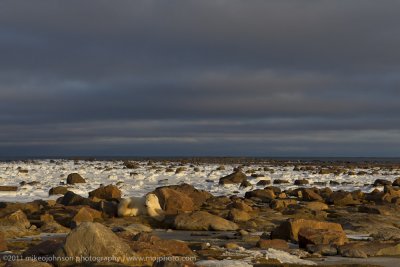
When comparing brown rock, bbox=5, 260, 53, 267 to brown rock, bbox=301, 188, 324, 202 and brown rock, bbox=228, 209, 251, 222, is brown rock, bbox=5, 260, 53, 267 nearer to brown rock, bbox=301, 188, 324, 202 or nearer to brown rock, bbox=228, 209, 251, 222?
brown rock, bbox=228, 209, 251, 222

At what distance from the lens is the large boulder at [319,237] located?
1104 cm

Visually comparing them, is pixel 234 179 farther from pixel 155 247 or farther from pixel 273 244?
pixel 155 247

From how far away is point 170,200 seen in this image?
17.3 meters

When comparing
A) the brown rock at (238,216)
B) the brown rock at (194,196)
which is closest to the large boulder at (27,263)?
the brown rock at (238,216)

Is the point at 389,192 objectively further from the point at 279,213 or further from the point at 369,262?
the point at 369,262

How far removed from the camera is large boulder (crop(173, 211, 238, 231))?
46.3 ft

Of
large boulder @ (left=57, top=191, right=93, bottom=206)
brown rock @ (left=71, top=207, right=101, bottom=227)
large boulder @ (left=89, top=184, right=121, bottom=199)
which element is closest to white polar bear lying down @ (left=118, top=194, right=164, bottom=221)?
brown rock @ (left=71, top=207, right=101, bottom=227)

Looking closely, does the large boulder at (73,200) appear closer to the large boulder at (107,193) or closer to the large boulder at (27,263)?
the large boulder at (107,193)

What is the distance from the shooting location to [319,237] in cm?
1123

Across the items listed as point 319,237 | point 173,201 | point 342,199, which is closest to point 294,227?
point 319,237

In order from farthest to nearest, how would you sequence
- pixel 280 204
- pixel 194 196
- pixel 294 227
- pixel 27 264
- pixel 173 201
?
pixel 194 196, pixel 280 204, pixel 173 201, pixel 294 227, pixel 27 264

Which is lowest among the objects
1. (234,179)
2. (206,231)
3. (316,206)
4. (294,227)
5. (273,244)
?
(206,231)

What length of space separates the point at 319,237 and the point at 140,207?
21.7 ft

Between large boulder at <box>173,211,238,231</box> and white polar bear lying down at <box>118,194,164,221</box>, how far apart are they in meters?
1.79
